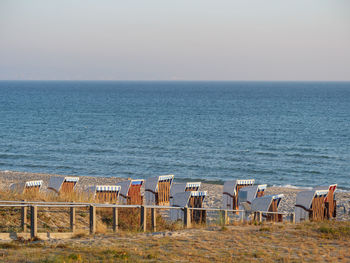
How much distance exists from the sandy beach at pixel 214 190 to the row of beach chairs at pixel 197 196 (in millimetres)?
2306

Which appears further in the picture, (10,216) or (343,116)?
(343,116)

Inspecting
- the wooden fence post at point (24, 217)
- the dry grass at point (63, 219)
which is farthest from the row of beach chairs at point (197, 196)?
the wooden fence post at point (24, 217)

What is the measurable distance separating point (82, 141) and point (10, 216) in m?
30.4

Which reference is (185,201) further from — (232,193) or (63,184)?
(63,184)

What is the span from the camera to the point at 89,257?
6746 mm

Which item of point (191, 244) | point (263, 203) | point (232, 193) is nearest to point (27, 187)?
point (232, 193)

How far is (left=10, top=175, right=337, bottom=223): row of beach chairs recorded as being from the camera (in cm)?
1256

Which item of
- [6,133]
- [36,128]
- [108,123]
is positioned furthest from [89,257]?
[108,123]

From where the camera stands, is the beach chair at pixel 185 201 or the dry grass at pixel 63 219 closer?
the dry grass at pixel 63 219

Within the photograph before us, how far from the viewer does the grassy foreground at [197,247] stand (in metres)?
6.85

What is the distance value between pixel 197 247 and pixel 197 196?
16.2 feet

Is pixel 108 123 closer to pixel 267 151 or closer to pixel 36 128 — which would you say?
pixel 36 128

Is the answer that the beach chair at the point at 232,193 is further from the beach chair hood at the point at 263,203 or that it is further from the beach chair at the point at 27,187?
the beach chair at the point at 27,187

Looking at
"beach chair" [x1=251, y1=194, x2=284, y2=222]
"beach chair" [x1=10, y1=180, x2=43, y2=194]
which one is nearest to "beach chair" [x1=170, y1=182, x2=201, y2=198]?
"beach chair" [x1=251, y1=194, x2=284, y2=222]
